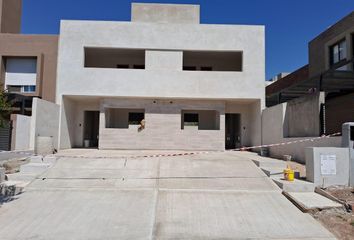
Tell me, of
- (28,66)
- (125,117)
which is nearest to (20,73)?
(28,66)

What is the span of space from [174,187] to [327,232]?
180 inches

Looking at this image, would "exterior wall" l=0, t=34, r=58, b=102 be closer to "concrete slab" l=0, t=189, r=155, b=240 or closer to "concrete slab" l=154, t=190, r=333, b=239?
"concrete slab" l=0, t=189, r=155, b=240

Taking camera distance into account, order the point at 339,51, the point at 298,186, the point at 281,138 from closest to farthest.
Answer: the point at 298,186 → the point at 281,138 → the point at 339,51

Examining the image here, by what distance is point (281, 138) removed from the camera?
50.0ft

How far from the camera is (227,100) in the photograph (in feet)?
63.6

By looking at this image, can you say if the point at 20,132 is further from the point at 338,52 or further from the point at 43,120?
the point at 338,52

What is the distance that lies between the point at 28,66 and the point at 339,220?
2019 centimetres

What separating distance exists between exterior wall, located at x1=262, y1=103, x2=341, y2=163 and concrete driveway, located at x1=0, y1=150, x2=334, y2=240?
280cm

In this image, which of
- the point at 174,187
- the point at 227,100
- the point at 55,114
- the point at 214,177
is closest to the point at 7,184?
the point at 174,187

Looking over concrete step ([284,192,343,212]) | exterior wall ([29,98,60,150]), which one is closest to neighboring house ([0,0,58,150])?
exterior wall ([29,98,60,150])

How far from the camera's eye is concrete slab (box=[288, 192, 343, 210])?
7.48m

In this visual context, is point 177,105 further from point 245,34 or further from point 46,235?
point 46,235

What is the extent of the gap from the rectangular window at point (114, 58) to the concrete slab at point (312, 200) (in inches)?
566

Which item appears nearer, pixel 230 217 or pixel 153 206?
pixel 230 217
